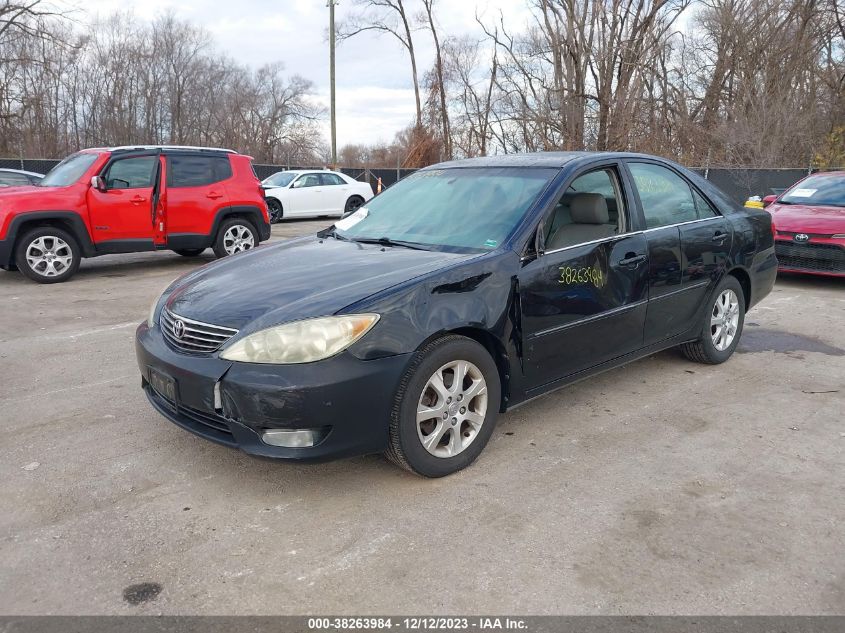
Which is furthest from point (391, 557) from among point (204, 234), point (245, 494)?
point (204, 234)

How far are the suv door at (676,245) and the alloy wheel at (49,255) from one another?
736 centimetres

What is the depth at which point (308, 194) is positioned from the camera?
1894 cm

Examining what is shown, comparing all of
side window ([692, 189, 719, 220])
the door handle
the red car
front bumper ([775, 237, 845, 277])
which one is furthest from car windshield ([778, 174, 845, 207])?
the door handle

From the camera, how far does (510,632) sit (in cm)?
232

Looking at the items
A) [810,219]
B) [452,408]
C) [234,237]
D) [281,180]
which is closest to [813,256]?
[810,219]

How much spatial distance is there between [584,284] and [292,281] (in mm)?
1651

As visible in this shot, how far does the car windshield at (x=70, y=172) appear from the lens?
895 cm

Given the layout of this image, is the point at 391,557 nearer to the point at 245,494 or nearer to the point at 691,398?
the point at 245,494

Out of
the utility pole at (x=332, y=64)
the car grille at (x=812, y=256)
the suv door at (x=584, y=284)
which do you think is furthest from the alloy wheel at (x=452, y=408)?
the utility pole at (x=332, y=64)

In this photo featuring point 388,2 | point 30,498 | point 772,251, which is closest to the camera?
point 30,498

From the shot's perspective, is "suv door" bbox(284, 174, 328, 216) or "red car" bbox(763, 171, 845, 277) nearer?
"red car" bbox(763, 171, 845, 277)

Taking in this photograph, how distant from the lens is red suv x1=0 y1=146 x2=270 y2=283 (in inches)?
337

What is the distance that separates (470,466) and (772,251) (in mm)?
3678

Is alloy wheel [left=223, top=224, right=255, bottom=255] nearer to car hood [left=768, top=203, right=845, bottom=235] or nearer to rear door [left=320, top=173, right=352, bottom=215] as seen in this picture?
car hood [left=768, top=203, right=845, bottom=235]
